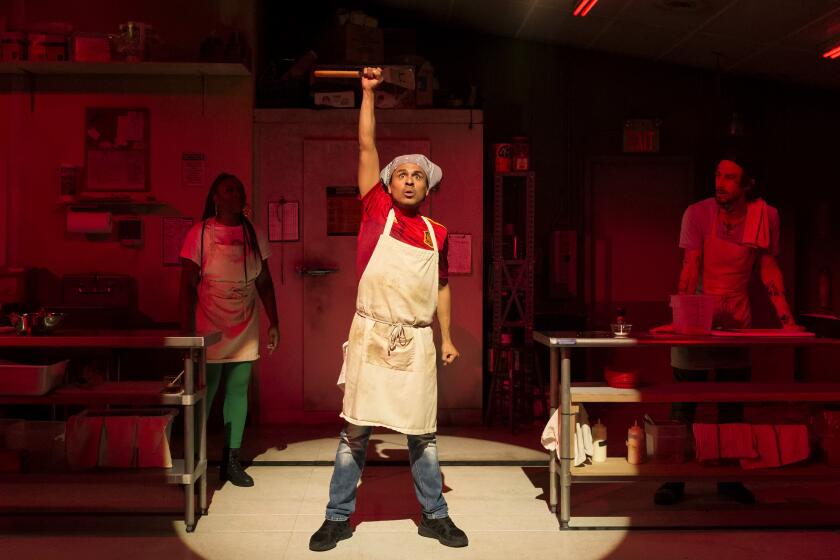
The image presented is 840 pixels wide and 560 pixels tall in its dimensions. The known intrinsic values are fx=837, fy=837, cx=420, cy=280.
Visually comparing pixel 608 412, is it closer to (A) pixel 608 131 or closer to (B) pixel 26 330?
(A) pixel 608 131

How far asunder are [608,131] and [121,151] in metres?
4.07

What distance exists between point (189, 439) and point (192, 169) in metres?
2.96

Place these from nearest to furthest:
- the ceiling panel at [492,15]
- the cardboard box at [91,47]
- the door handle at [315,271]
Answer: the cardboard box at [91,47] → the door handle at [315,271] → the ceiling panel at [492,15]

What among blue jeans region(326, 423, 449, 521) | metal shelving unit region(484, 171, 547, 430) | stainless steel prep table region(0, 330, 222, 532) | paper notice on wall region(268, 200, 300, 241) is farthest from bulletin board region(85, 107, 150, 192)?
blue jeans region(326, 423, 449, 521)

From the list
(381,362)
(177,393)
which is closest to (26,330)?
(177,393)

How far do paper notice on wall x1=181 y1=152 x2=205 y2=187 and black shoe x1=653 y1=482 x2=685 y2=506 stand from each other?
384 cm


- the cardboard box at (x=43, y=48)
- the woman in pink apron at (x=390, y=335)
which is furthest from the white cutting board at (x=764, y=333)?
the cardboard box at (x=43, y=48)

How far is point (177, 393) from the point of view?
3.74 metres

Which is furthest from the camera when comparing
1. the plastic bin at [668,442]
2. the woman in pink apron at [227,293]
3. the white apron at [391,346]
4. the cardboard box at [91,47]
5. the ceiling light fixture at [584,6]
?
the cardboard box at [91,47]

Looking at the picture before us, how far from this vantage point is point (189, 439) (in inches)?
145

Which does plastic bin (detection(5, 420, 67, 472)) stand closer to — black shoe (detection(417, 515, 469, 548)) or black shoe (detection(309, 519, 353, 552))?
black shoe (detection(309, 519, 353, 552))

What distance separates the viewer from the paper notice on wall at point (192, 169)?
6.13 metres

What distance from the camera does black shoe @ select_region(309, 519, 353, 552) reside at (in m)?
3.45

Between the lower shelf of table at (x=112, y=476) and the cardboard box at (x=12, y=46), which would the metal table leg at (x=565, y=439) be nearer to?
the lower shelf of table at (x=112, y=476)
